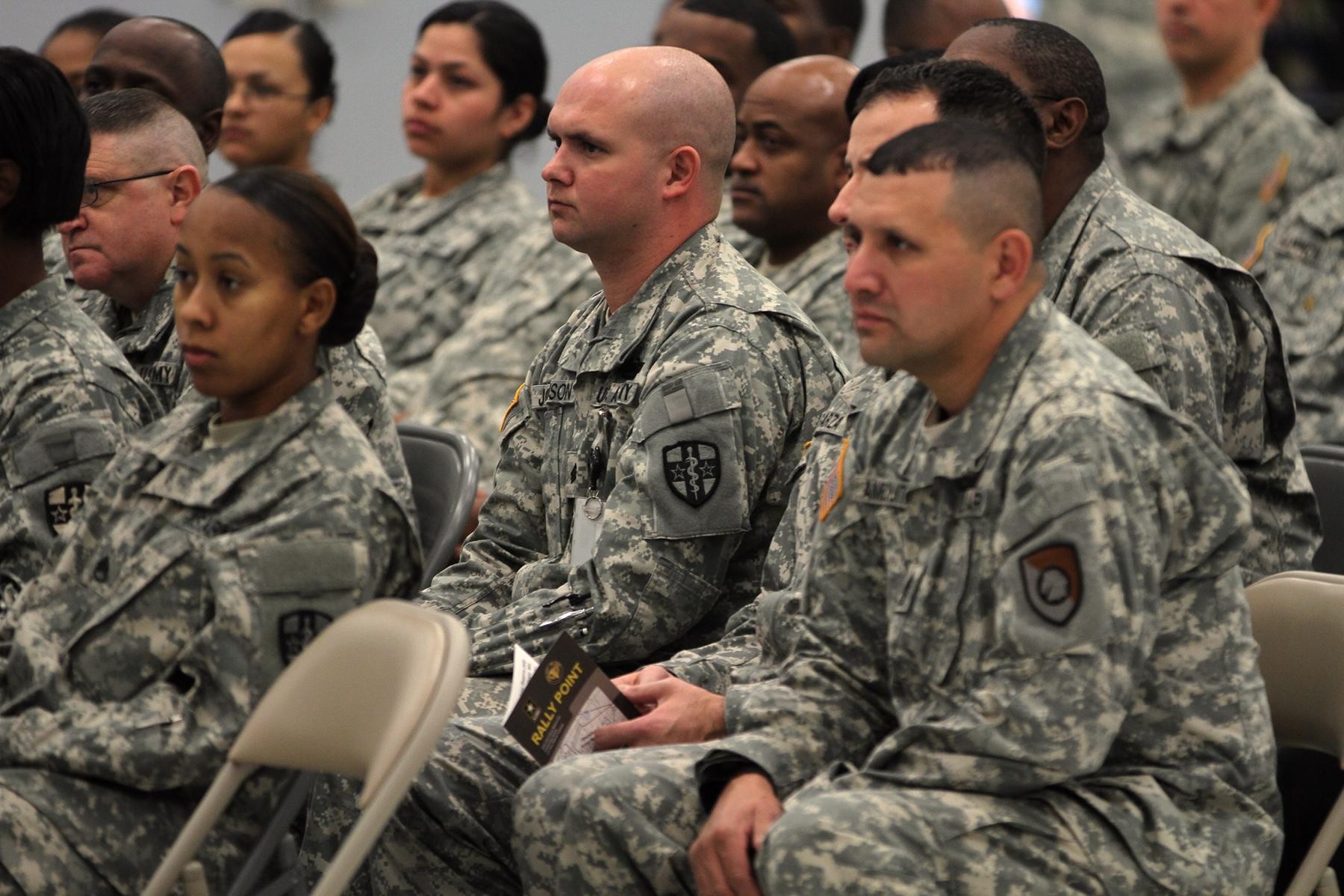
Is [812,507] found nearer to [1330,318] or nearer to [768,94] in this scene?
[768,94]

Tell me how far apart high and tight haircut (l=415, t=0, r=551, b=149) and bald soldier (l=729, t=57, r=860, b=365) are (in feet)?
3.70

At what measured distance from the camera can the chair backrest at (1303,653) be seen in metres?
2.11

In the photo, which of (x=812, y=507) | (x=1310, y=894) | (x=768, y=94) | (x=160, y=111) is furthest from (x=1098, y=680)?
(x=768, y=94)

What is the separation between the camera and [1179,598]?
1.98 m

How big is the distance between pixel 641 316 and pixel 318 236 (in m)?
0.69

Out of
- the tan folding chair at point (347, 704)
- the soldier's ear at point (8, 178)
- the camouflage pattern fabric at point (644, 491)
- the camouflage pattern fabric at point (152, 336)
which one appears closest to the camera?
the tan folding chair at point (347, 704)

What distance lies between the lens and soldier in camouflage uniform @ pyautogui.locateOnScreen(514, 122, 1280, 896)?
6.16 ft

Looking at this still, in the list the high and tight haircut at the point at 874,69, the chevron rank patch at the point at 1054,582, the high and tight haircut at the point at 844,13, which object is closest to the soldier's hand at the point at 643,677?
the chevron rank patch at the point at 1054,582

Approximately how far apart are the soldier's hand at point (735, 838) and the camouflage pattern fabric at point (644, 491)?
439 mm

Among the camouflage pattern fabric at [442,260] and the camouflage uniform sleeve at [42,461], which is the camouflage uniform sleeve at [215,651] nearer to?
the camouflage uniform sleeve at [42,461]

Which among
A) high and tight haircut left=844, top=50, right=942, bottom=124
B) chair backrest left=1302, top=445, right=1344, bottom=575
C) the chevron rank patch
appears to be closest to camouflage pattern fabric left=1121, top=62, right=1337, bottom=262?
high and tight haircut left=844, top=50, right=942, bottom=124

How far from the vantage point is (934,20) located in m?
4.73

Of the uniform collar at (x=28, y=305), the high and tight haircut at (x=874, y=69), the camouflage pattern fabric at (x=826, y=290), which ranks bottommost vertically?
the camouflage pattern fabric at (x=826, y=290)

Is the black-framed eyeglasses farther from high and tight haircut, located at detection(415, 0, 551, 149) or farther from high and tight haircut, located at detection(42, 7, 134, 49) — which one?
high and tight haircut, located at detection(42, 7, 134, 49)
